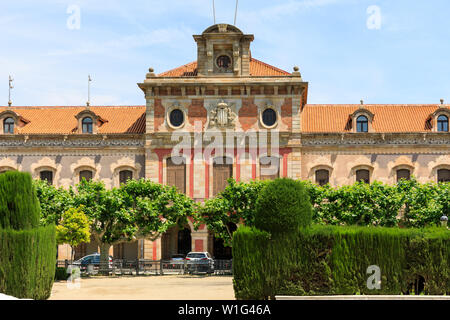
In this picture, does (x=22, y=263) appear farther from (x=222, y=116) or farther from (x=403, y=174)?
(x=403, y=174)

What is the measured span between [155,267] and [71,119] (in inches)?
631

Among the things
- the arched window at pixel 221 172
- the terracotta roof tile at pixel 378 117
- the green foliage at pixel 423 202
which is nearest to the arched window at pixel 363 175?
the terracotta roof tile at pixel 378 117

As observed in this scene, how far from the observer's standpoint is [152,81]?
46812 millimetres

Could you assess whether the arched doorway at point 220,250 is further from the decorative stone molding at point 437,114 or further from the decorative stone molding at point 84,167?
the decorative stone molding at point 437,114

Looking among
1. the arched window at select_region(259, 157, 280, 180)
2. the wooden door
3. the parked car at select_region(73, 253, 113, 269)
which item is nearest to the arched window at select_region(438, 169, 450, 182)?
the arched window at select_region(259, 157, 280, 180)

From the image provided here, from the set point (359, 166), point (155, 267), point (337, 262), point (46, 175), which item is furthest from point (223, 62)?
point (337, 262)

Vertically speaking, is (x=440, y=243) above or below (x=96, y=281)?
above

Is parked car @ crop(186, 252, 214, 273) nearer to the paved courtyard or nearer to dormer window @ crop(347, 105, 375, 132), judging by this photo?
the paved courtyard

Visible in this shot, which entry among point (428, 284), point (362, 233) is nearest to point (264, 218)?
point (362, 233)

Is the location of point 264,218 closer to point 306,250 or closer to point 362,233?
point 306,250

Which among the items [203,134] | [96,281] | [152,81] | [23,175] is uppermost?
[152,81]

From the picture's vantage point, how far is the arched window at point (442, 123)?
47.7 metres
